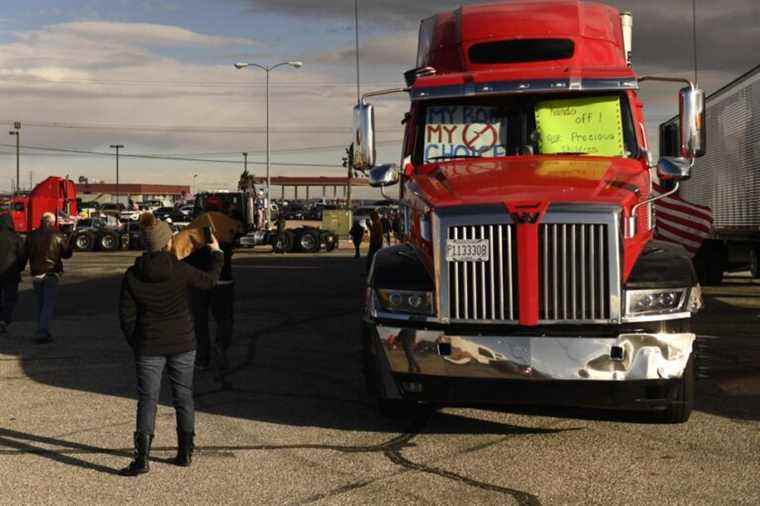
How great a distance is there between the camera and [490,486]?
5.89 m

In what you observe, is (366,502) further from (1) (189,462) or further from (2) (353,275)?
(2) (353,275)

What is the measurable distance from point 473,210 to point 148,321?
2.36 metres

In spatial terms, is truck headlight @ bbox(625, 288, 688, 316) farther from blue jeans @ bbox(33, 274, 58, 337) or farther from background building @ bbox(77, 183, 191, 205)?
background building @ bbox(77, 183, 191, 205)

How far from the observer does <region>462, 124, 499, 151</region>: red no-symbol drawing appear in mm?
8180

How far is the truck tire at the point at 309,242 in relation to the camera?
40.6 metres

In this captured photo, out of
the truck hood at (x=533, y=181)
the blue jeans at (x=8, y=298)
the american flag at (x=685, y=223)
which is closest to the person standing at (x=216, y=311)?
the truck hood at (x=533, y=181)

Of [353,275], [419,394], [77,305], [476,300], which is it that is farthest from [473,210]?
[353,275]

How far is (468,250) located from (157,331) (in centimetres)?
219

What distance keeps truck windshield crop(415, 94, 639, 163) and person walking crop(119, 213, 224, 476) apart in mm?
2792

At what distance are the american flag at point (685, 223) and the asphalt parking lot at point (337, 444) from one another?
811 cm

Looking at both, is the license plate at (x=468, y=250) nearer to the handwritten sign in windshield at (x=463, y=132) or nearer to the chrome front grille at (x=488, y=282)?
the chrome front grille at (x=488, y=282)

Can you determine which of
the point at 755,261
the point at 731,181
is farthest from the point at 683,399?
the point at 755,261

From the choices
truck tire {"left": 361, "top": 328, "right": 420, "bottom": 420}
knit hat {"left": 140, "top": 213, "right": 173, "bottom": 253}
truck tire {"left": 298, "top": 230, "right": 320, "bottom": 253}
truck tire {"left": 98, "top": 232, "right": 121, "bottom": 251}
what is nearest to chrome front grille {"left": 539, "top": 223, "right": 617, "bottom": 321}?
truck tire {"left": 361, "top": 328, "right": 420, "bottom": 420}

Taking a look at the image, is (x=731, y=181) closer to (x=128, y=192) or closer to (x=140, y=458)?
(x=140, y=458)
